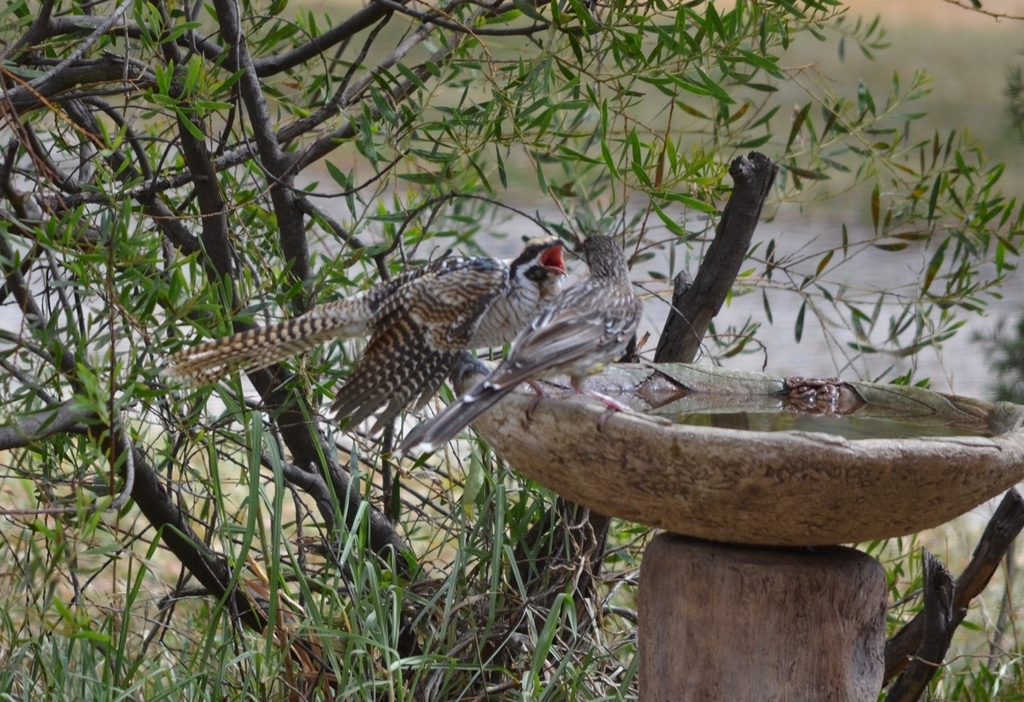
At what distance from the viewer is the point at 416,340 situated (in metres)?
2.98

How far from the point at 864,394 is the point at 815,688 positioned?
0.80m

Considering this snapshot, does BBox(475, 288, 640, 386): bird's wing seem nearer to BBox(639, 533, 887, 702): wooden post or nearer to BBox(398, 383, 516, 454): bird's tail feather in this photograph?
BBox(398, 383, 516, 454): bird's tail feather

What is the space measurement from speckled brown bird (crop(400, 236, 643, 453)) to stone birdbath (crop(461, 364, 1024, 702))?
0.07 meters

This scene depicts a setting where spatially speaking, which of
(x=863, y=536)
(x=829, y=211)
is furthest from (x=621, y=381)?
(x=829, y=211)

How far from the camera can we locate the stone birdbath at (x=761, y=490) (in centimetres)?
211

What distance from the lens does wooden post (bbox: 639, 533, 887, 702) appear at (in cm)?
255

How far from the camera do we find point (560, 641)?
135 inches

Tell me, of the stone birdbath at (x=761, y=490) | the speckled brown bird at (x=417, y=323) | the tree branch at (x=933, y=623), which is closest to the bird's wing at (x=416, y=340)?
the speckled brown bird at (x=417, y=323)

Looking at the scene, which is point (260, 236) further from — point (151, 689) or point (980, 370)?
point (980, 370)

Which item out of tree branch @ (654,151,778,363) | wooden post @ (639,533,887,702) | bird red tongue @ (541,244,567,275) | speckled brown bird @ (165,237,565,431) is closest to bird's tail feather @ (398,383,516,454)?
speckled brown bird @ (165,237,565,431)

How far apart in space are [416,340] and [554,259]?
0.48m

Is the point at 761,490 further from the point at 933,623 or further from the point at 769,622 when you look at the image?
the point at 933,623

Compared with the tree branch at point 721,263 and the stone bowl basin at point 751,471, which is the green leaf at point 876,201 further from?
the stone bowl basin at point 751,471

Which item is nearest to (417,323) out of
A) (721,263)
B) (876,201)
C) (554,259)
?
(554,259)
